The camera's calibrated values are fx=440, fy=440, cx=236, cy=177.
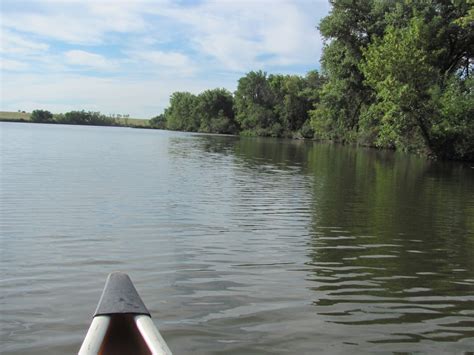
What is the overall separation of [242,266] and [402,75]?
119ft

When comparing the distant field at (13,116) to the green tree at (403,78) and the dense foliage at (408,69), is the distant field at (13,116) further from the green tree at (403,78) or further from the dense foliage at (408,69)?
the green tree at (403,78)

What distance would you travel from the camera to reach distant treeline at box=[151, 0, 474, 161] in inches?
1522

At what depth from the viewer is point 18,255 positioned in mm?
7848

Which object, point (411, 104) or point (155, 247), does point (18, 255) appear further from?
point (411, 104)

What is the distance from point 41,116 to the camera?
508 feet

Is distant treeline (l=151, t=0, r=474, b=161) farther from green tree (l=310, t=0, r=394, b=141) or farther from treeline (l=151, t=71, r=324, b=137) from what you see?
treeline (l=151, t=71, r=324, b=137)

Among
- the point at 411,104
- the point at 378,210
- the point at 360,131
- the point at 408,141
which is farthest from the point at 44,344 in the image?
the point at 360,131

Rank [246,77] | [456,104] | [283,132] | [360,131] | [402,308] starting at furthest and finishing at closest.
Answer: [246,77] < [283,132] < [360,131] < [456,104] < [402,308]

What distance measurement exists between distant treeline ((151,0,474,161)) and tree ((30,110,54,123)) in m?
113

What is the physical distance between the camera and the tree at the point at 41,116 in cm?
15412

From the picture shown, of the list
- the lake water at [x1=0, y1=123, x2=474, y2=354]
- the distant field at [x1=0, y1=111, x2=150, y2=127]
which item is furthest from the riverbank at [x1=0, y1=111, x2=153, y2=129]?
the lake water at [x1=0, y1=123, x2=474, y2=354]

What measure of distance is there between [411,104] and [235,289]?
122 feet

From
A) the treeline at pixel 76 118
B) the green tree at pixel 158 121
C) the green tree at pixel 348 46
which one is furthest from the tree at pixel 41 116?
the green tree at pixel 348 46

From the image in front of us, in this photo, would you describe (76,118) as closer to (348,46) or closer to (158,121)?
(158,121)
